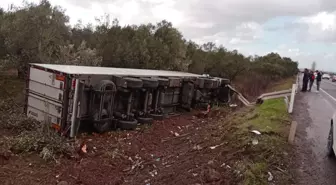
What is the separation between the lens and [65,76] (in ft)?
26.8

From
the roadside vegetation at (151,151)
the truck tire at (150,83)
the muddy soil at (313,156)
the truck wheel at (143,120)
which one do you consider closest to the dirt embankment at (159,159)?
the roadside vegetation at (151,151)

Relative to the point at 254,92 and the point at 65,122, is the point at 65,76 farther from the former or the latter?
the point at 254,92

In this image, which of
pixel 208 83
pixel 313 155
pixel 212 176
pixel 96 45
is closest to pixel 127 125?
pixel 212 176

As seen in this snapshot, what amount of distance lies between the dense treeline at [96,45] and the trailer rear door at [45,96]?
Answer: 7.79 metres

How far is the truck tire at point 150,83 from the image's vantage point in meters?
10.5

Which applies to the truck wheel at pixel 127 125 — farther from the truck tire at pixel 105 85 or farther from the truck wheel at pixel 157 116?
the truck wheel at pixel 157 116

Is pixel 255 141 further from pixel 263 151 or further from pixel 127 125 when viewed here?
pixel 127 125

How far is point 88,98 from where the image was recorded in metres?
8.81

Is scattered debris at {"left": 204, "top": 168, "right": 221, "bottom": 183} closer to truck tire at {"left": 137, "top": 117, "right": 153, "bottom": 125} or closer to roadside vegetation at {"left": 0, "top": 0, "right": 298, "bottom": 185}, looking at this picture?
roadside vegetation at {"left": 0, "top": 0, "right": 298, "bottom": 185}

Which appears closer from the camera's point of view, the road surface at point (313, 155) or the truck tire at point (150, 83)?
the road surface at point (313, 155)

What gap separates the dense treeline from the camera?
17.5m

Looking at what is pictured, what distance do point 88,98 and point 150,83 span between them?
8.01 feet

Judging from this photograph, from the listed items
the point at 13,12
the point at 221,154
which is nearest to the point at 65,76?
the point at 221,154

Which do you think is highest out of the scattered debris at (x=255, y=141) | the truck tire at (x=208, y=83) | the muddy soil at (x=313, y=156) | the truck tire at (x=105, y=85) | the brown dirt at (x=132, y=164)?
the truck tire at (x=105, y=85)
